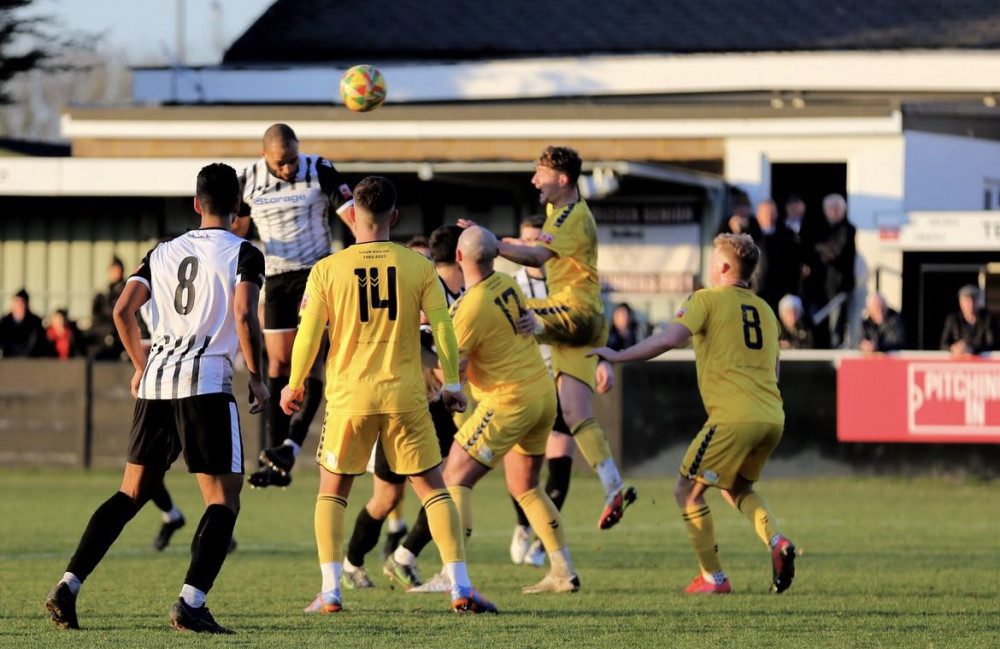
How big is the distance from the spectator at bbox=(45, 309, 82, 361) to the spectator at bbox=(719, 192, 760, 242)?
831 centimetres

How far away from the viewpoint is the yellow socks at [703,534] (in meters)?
10.4

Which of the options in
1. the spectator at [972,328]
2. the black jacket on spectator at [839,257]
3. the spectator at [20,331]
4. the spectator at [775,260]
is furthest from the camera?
the spectator at [20,331]

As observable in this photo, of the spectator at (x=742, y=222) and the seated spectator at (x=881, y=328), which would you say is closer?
the spectator at (x=742, y=222)

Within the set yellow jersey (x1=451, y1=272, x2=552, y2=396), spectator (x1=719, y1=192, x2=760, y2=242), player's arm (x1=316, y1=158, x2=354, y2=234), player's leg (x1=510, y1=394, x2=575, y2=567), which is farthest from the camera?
spectator (x1=719, y1=192, x2=760, y2=242)

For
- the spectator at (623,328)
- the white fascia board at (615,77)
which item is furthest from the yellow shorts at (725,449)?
the white fascia board at (615,77)

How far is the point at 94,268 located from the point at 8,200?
67.1 inches

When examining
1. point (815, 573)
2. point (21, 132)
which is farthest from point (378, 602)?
point (21, 132)

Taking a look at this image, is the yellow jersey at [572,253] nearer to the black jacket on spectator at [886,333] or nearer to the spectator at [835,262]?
the black jacket on spectator at [886,333]

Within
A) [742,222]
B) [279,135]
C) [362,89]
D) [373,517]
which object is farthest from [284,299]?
[742,222]

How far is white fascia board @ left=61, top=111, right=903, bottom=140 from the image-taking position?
77.4 ft

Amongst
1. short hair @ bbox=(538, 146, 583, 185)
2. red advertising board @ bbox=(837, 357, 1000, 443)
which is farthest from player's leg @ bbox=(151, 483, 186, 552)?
red advertising board @ bbox=(837, 357, 1000, 443)

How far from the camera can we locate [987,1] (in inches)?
1137

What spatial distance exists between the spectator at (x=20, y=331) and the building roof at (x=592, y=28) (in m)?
9.73

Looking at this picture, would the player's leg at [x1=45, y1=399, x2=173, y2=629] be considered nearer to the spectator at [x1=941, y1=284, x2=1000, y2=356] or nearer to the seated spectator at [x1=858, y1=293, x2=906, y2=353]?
the seated spectator at [x1=858, y1=293, x2=906, y2=353]
